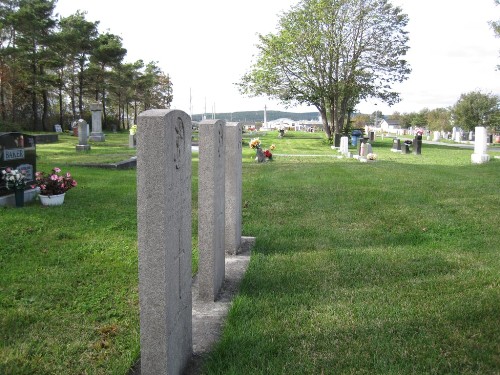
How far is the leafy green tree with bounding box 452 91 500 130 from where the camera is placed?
60219 mm

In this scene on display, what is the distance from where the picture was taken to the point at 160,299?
2672mm

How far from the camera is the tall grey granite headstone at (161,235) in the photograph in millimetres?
2559

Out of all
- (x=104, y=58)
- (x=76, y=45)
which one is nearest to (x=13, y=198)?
(x=76, y=45)

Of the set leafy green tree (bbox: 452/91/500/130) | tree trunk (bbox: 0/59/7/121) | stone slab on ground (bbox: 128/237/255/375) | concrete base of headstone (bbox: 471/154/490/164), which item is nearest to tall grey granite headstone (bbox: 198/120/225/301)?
stone slab on ground (bbox: 128/237/255/375)

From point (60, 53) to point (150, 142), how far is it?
4787 cm

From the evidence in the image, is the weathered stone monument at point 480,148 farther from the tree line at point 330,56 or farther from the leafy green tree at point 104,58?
the leafy green tree at point 104,58

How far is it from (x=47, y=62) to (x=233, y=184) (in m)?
41.2

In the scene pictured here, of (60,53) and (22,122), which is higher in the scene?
(60,53)

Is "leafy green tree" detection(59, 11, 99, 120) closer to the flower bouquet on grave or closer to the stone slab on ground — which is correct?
the flower bouquet on grave

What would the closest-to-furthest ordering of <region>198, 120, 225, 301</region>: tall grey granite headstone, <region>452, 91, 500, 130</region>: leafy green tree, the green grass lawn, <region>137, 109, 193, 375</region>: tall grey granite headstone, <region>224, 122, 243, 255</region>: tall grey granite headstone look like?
<region>137, 109, 193, 375</region>: tall grey granite headstone → the green grass lawn → <region>198, 120, 225, 301</region>: tall grey granite headstone → <region>224, 122, 243, 255</region>: tall grey granite headstone → <region>452, 91, 500, 130</region>: leafy green tree

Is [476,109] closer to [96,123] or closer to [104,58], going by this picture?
[104,58]

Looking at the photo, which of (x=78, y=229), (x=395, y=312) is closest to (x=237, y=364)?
(x=395, y=312)

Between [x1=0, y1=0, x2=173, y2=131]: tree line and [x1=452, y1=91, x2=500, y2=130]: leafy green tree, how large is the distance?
139ft

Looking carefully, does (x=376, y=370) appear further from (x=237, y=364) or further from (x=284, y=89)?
(x=284, y=89)
